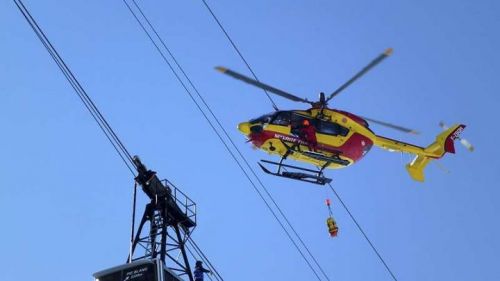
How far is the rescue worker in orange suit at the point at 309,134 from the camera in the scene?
39.3 metres

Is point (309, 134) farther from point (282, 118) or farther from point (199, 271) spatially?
point (199, 271)

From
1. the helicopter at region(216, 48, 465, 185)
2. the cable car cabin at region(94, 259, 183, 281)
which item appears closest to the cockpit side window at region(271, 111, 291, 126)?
the helicopter at region(216, 48, 465, 185)

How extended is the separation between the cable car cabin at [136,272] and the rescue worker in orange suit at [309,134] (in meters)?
10.2

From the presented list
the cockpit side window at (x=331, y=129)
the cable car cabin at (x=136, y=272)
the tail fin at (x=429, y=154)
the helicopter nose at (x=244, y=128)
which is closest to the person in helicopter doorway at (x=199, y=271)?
the cable car cabin at (x=136, y=272)

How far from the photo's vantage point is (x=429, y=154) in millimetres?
45312

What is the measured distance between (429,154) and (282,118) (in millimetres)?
10512

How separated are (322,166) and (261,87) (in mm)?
5819

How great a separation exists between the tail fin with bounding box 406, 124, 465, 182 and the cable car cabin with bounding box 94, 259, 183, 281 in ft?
58.7

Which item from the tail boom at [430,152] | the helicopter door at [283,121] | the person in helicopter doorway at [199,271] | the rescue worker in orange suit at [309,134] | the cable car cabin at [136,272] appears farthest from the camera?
the tail boom at [430,152]

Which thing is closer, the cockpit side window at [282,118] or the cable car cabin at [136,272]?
the cable car cabin at [136,272]

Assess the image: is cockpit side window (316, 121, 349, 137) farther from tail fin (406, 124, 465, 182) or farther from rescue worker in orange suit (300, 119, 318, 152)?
tail fin (406, 124, 465, 182)

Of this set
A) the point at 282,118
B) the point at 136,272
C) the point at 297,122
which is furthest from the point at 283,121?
the point at 136,272

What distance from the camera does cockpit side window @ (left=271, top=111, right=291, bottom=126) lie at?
3928cm

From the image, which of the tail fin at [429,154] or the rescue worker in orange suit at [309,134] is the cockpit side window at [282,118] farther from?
the tail fin at [429,154]
